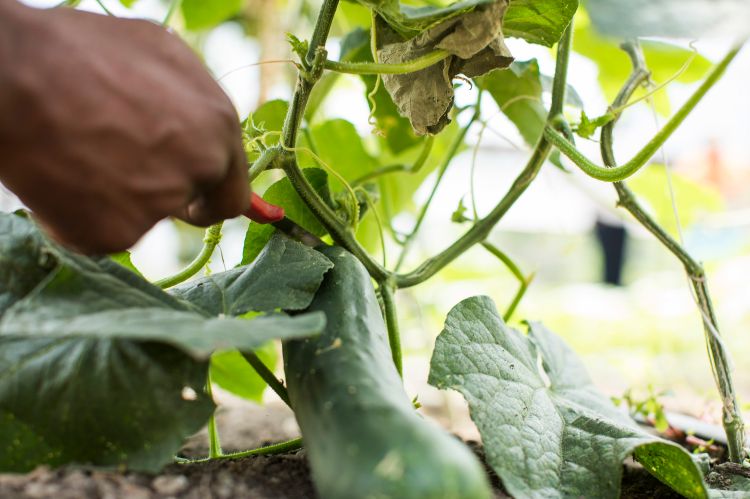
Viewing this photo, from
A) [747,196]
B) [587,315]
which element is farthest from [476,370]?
[747,196]

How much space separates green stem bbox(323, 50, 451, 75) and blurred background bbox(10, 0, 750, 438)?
0.05 m

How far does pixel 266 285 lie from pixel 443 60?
0.79ft

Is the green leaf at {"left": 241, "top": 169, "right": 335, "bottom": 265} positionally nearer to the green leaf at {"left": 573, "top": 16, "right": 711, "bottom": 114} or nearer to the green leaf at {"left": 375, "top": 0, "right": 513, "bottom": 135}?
the green leaf at {"left": 375, "top": 0, "right": 513, "bottom": 135}

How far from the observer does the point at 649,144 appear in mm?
557

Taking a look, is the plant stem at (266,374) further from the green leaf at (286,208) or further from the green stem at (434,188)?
the green stem at (434,188)

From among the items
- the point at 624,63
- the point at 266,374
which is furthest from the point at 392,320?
the point at 624,63

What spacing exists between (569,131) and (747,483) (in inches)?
14.4

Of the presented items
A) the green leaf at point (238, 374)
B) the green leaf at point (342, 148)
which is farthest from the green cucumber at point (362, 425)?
the green leaf at point (342, 148)

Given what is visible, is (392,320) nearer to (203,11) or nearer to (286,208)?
(286,208)

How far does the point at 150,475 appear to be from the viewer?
44cm

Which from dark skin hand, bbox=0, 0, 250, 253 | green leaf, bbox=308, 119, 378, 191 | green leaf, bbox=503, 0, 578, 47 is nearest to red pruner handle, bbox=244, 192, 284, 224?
dark skin hand, bbox=0, 0, 250, 253

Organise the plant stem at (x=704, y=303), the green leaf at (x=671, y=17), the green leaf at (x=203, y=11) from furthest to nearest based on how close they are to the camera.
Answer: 1. the green leaf at (x=203, y=11)
2. the plant stem at (x=704, y=303)
3. the green leaf at (x=671, y=17)

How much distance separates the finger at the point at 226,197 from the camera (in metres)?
0.46

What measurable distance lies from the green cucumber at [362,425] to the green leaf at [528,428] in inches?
3.0
